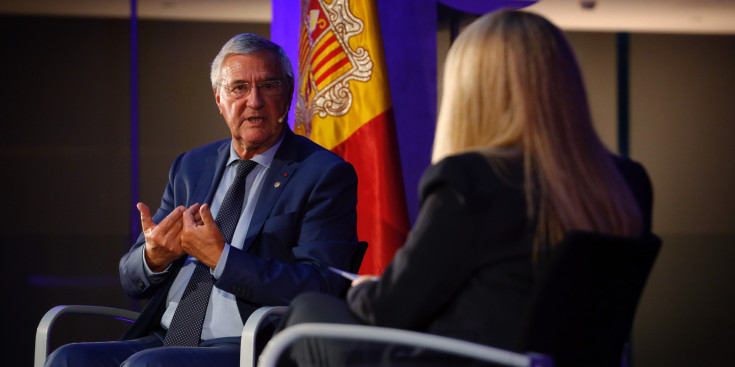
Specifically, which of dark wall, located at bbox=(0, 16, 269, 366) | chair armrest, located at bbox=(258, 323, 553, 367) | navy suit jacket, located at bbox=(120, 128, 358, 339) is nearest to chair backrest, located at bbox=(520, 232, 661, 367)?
chair armrest, located at bbox=(258, 323, 553, 367)

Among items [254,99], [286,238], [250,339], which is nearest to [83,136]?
[254,99]

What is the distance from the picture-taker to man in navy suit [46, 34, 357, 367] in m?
2.06

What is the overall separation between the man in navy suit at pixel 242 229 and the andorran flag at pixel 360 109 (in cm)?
75

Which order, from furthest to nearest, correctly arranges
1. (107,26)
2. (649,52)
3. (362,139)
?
1. (107,26)
2. (649,52)
3. (362,139)

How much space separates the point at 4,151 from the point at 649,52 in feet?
11.1

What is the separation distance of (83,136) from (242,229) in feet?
7.68

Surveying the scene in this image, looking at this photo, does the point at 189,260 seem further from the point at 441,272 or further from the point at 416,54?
the point at 416,54

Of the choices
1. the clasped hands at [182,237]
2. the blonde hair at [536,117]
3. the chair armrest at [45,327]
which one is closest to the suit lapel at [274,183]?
the clasped hands at [182,237]

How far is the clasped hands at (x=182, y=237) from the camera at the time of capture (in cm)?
205

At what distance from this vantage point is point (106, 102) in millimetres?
4266

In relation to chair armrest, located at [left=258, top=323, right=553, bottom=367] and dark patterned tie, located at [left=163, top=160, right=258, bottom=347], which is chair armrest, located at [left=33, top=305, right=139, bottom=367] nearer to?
dark patterned tie, located at [left=163, top=160, right=258, bottom=347]

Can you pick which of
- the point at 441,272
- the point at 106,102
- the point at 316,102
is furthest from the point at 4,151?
the point at 441,272

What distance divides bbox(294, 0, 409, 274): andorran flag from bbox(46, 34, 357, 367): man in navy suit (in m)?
0.75

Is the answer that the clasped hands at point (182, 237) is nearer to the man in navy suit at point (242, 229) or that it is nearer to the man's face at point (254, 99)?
the man in navy suit at point (242, 229)
